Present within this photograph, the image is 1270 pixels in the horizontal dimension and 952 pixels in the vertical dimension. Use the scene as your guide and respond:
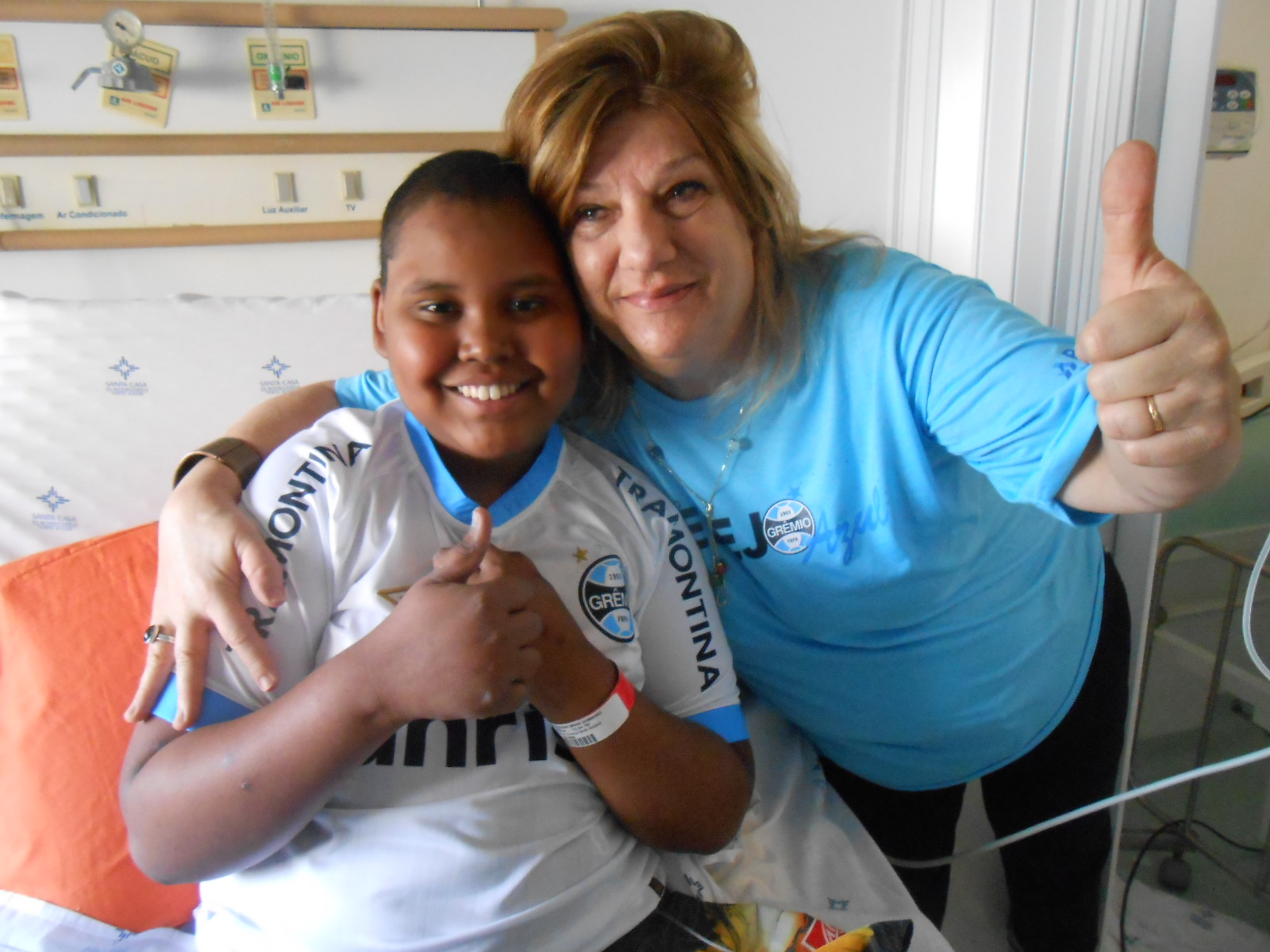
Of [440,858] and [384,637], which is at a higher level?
[384,637]

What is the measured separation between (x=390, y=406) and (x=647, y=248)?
13.5 inches

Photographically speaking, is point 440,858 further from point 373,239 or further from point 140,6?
point 140,6

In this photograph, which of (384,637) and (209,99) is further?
(209,99)

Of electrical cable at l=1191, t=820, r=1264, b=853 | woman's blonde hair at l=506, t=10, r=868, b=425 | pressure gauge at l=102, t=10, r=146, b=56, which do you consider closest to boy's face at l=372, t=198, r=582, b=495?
woman's blonde hair at l=506, t=10, r=868, b=425

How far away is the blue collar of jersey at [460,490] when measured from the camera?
81cm

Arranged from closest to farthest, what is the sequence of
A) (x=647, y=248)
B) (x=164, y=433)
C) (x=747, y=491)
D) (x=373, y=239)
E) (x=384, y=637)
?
(x=384, y=637), (x=647, y=248), (x=747, y=491), (x=164, y=433), (x=373, y=239)

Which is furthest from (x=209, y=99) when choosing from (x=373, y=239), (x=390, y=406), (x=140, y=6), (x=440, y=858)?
(x=440, y=858)

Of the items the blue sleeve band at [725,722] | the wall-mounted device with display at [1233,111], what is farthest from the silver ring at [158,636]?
the wall-mounted device with display at [1233,111]

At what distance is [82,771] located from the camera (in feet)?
2.90

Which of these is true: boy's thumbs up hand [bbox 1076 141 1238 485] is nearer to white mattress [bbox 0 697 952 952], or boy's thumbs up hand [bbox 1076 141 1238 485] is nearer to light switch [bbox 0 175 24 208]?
white mattress [bbox 0 697 952 952]

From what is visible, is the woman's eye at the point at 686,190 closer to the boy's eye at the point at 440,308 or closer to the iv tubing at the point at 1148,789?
the boy's eye at the point at 440,308

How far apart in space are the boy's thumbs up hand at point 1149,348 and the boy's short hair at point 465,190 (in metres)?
0.52

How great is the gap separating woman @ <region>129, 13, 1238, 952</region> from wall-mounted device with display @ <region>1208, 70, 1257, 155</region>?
43.6 inches

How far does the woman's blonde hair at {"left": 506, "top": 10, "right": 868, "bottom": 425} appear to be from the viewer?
32.9 inches
